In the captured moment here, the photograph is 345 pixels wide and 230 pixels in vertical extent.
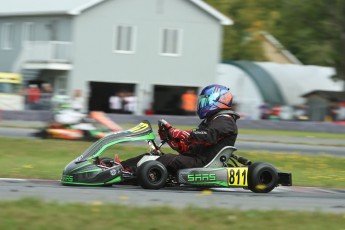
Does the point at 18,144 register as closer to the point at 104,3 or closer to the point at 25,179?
the point at 25,179

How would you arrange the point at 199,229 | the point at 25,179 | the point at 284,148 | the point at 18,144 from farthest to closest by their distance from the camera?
the point at 284,148 < the point at 18,144 < the point at 25,179 < the point at 199,229

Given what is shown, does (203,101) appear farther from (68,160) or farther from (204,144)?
(68,160)

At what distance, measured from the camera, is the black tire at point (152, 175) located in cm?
986

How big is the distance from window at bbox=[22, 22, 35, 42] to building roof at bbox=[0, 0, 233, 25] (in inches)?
23.9

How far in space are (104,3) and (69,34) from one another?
7.05ft

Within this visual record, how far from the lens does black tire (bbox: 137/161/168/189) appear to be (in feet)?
32.3

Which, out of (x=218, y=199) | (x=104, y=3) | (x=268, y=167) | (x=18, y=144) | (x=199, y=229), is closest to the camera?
(x=199, y=229)

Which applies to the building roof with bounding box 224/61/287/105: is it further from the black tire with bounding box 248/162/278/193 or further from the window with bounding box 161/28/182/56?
the black tire with bounding box 248/162/278/193

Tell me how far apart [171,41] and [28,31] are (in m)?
7.29

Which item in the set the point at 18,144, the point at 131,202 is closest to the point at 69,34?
the point at 18,144

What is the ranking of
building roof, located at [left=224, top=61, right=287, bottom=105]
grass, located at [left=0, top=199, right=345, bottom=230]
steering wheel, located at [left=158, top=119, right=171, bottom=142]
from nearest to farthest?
grass, located at [left=0, top=199, right=345, bottom=230]
steering wheel, located at [left=158, top=119, right=171, bottom=142]
building roof, located at [left=224, top=61, right=287, bottom=105]

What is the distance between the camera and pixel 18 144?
16.6 m

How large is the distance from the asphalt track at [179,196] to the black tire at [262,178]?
0.10 meters

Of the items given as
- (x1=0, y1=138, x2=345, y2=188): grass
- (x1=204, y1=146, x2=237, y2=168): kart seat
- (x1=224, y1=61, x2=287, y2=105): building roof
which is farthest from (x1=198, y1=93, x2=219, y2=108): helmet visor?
(x1=224, y1=61, x2=287, y2=105): building roof
